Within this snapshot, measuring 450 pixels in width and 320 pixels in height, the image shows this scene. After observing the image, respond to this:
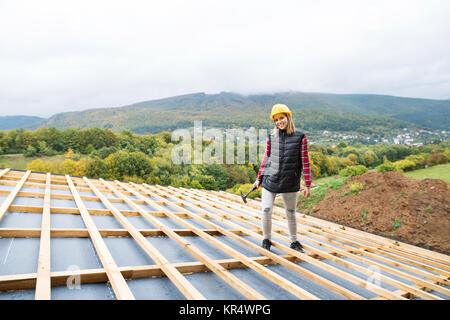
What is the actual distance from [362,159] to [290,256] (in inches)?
1813

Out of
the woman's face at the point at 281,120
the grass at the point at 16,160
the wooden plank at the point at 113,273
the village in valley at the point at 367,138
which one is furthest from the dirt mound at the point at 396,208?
the village in valley at the point at 367,138

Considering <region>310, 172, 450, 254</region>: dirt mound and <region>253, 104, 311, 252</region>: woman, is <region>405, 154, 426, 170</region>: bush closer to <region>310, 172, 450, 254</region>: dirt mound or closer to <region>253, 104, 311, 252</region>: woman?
<region>310, 172, 450, 254</region>: dirt mound

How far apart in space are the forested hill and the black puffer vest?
56177 mm

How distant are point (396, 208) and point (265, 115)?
7860cm

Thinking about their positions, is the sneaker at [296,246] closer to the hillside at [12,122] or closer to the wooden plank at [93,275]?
the wooden plank at [93,275]

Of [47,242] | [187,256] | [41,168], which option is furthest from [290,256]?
[41,168]

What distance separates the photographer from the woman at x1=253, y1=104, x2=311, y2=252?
2.52m

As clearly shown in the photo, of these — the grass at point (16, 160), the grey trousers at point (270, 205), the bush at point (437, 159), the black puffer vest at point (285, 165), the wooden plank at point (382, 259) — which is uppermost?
the black puffer vest at point (285, 165)

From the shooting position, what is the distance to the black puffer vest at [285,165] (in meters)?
2.51

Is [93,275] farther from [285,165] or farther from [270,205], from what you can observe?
[285,165]

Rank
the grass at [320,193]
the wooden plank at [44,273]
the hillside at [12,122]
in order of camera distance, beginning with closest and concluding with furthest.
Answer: the wooden plank at [44,273] < the grass at [320,193] < the hillside at [12,122]

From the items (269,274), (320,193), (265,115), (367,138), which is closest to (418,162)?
(320,193)

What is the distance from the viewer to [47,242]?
220 cm
